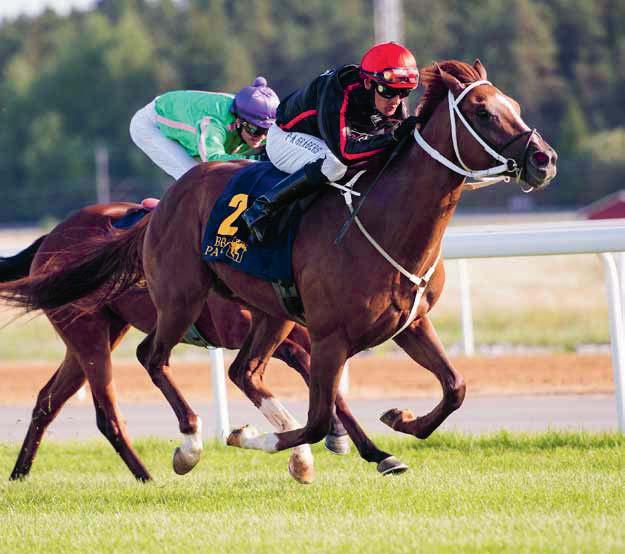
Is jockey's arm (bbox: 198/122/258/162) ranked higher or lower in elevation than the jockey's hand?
lower

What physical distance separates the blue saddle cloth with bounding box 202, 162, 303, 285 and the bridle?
2.42 feet

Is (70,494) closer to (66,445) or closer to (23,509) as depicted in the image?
(23,509)

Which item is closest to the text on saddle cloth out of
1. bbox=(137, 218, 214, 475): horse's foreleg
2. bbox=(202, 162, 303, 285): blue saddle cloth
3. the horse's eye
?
bbox=(202, 162, 303, 285): blue saddle cloth

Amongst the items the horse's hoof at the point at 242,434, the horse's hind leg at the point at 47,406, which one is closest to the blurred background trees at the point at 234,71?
the horse's hind leg at the point at 47,406

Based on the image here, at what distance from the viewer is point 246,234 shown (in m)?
5.73

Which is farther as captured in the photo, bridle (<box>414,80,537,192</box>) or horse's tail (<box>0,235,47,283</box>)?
horse's tail (<box>0,235,47,283</box>)

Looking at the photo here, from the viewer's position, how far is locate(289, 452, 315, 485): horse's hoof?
5727 mm

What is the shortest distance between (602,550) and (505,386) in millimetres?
5297

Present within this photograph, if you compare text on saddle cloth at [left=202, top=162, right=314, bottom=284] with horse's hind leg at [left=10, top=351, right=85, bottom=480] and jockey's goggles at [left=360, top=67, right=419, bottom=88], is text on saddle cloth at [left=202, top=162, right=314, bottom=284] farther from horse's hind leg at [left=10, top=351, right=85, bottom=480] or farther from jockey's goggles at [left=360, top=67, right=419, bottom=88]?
horse's hind leg at [left=10, top=351, right=85, bottom=480]

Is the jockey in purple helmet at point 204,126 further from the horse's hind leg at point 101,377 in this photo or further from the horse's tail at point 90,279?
the horse's hind leg at point 101,377

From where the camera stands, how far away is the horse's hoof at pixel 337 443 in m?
6.34

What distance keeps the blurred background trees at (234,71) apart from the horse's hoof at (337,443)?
49437 millimetres

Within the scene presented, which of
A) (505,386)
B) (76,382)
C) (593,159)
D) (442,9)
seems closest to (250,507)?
(76,382)

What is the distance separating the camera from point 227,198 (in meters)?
5.89
